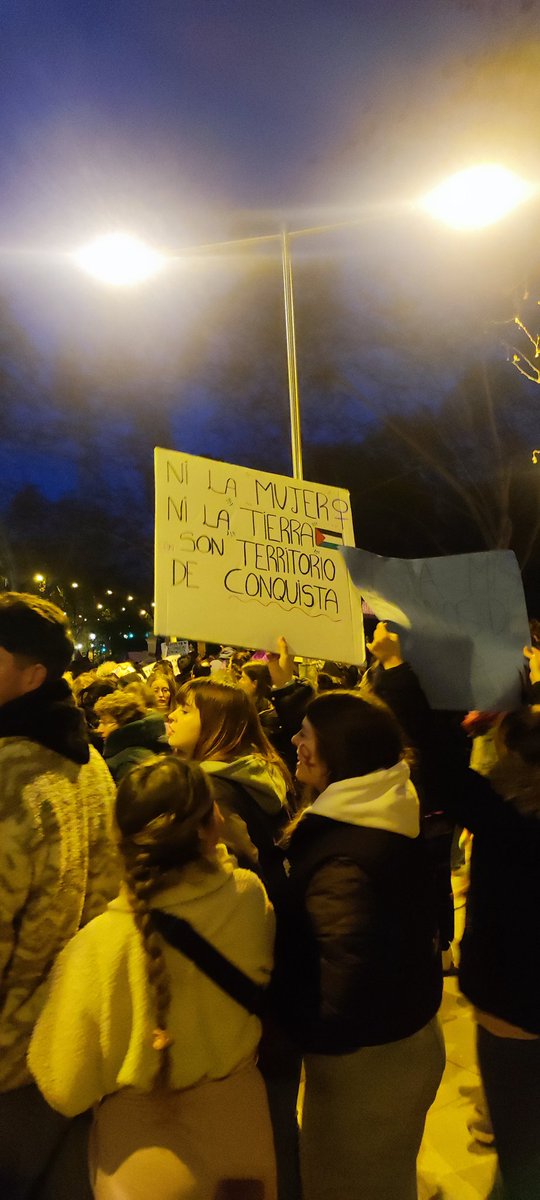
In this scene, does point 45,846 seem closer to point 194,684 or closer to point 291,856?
point 291,856

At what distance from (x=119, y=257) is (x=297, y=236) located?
1.26 meters

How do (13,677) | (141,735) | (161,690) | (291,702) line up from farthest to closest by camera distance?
(161,690), (291,702), (141,735), (13,677)

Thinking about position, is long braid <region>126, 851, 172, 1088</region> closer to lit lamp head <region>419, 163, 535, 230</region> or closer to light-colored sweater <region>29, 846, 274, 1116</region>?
light-colored sweater <region>29, 846, 274, 1116</region>

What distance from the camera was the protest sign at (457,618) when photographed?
263 centimetres

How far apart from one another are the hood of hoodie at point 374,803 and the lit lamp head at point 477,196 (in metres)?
3.99

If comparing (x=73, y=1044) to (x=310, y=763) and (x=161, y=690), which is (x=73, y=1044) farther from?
(x=161, y=690)

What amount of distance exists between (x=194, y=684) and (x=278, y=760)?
453 millimetres

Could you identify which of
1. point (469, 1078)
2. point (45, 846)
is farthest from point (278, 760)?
point (469, 1078)

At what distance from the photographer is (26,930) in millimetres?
1629

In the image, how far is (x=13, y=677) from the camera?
1.89 metres

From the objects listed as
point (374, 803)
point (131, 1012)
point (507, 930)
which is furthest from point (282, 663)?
point (131, 1012)

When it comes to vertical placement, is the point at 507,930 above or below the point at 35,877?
below

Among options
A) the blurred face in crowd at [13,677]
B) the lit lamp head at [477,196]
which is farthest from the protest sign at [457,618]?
the lit lamp head at [477,196]

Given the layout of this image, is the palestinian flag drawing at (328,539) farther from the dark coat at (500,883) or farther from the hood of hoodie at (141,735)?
the hood of hoodie at (141,735)
